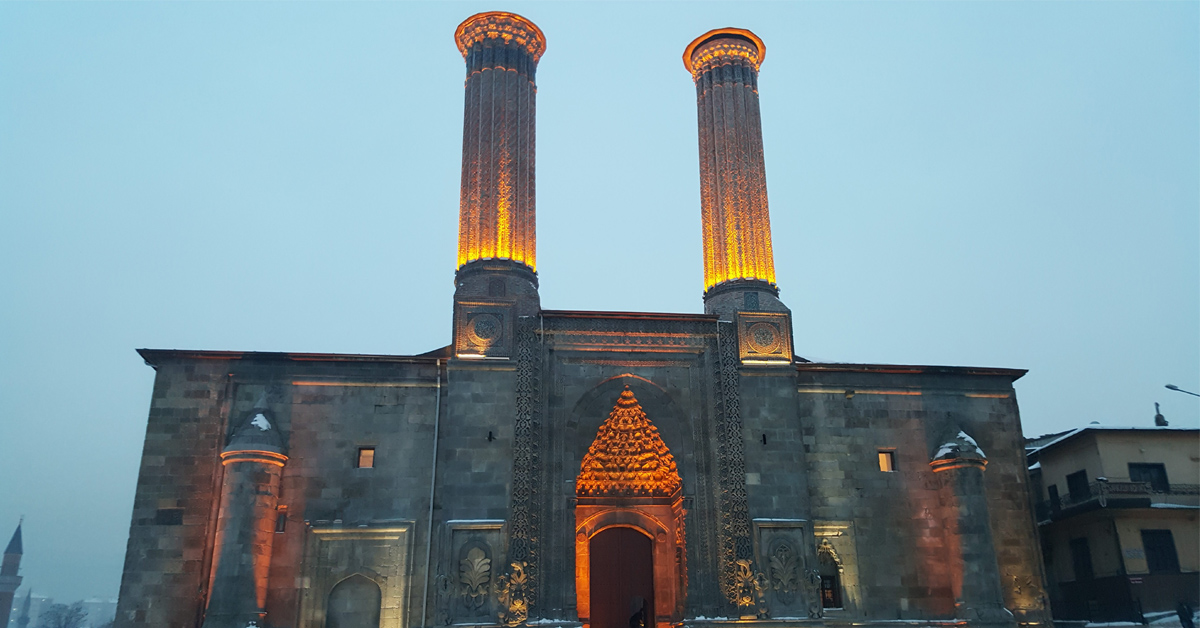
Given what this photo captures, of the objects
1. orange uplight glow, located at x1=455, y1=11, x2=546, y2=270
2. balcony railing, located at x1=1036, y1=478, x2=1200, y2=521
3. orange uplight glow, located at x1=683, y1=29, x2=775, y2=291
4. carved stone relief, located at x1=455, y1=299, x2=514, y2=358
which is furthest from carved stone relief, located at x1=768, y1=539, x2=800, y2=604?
balcony railing, located at x1=1036, y1=478, x2=1200, y2=521

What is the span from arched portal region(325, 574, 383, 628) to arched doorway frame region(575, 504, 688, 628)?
421 centimetres

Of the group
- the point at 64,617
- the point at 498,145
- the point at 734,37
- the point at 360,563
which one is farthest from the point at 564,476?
the point at 64,617

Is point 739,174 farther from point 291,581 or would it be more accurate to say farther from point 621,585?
point 291,581

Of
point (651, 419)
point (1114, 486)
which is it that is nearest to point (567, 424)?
point (651, 419)

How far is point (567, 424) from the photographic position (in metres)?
18.5

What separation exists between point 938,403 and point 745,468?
525 centimetres

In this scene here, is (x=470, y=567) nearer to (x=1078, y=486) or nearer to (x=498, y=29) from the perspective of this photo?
(x=498, y=29)

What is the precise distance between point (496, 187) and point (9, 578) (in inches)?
2381

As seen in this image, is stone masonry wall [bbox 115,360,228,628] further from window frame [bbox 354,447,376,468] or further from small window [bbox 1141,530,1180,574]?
small window [bbox 1141,530,1180,574]

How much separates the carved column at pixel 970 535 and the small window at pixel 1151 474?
6632mm

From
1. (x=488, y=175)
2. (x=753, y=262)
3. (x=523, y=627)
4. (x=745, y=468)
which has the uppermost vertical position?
(x=488, y=175)

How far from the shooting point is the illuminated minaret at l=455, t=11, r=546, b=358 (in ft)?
61.8

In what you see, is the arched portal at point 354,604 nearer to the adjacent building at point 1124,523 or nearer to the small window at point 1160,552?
the adjacent building at point 1124,523

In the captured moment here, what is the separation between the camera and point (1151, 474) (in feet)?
75.1
